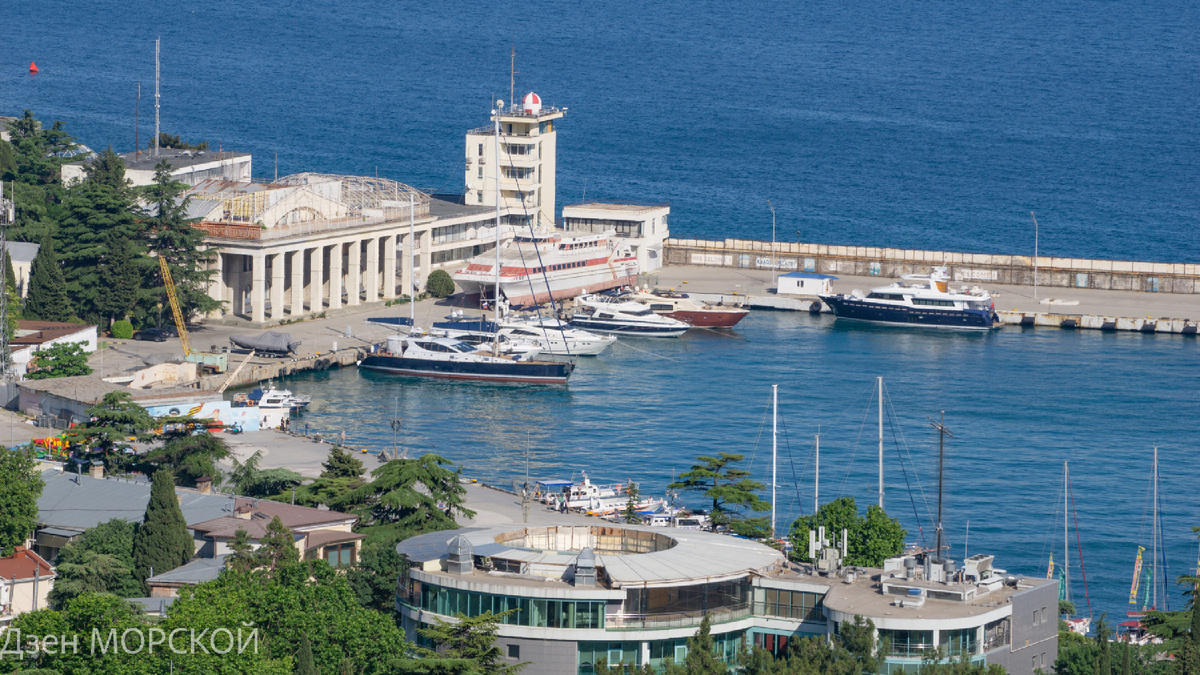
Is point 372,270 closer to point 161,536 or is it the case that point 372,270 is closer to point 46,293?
point 46,293

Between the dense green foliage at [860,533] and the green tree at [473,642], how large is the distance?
16375 mm

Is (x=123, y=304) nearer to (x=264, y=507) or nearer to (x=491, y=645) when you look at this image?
(x=264, y=507)

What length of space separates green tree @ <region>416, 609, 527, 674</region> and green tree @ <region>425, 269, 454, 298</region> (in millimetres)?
83810

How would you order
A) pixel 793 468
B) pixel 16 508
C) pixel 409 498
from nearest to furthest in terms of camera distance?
pixel 16 508
pixel 409 498
pixel 793 468

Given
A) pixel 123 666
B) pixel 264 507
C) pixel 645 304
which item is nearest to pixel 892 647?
pixel 123 666

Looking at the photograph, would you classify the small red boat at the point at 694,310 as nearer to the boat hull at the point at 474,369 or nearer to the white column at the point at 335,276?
the boat hull at the point at 474,369

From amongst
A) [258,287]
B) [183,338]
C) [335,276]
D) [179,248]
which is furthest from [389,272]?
[183,338]

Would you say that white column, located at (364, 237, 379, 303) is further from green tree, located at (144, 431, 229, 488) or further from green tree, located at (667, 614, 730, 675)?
green tree, located at (667, 614, 730, 675)

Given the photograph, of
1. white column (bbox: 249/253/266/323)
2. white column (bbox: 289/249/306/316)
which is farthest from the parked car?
white column (bbox: 289/249/306/316)

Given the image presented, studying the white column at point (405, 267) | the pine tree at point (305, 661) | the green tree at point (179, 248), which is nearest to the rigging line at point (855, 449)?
the white column at point (405, 267)

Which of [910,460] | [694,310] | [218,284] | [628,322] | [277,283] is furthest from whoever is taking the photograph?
[694,310]

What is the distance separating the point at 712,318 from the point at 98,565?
75.0 meters

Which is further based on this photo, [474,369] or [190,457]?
[474,369]

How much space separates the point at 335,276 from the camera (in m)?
127
